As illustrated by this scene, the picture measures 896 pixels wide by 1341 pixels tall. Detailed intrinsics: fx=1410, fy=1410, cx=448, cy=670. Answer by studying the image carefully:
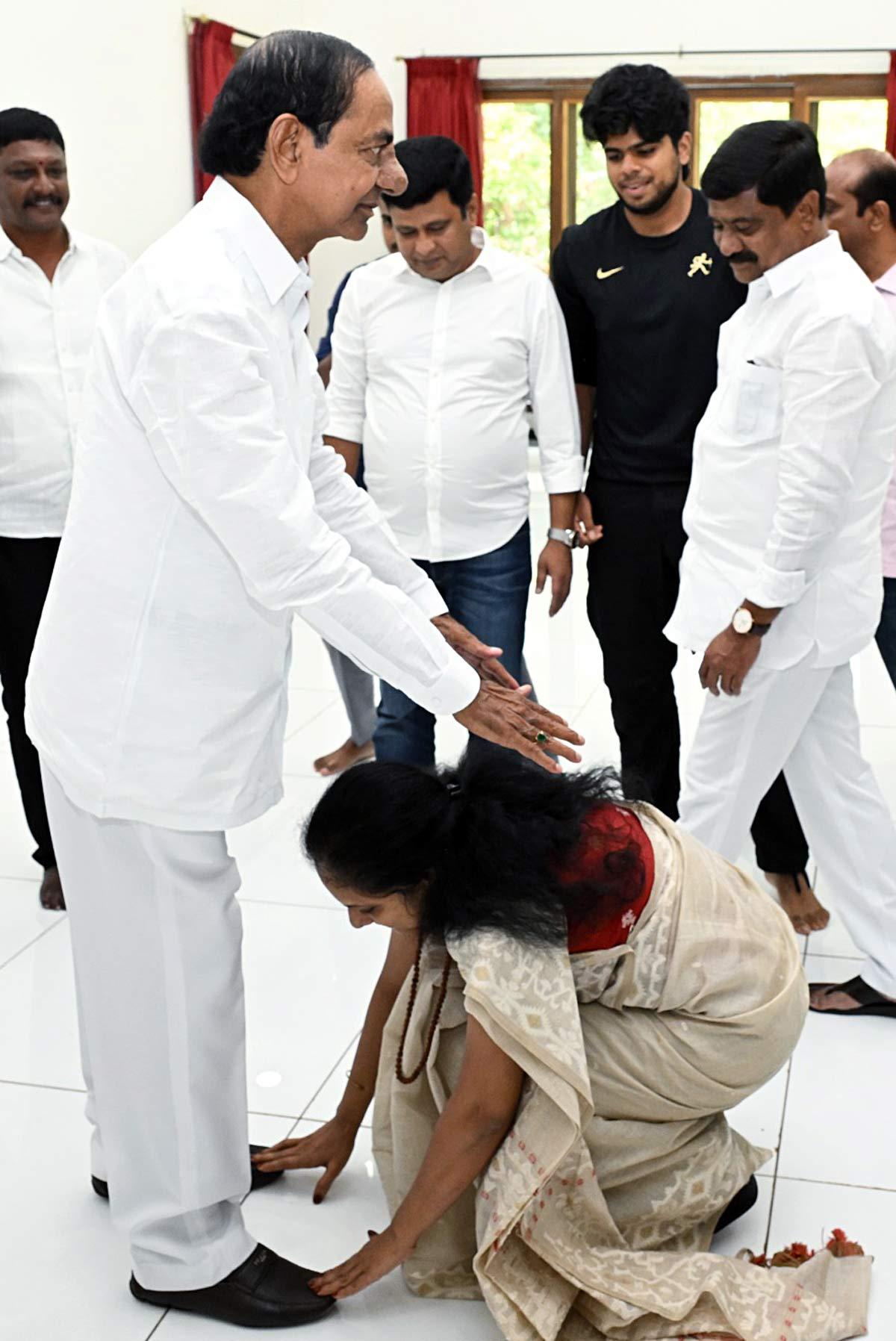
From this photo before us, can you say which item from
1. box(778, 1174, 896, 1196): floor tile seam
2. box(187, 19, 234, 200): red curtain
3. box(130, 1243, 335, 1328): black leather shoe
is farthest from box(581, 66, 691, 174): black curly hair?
box(187, 19, 234, 200): red curtain

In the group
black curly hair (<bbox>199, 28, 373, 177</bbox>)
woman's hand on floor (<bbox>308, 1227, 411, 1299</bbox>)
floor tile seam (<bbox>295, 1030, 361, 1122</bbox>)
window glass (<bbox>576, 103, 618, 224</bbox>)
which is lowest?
floor tile seam (<bbox>295, 1030, 361, 1122</bbox>)

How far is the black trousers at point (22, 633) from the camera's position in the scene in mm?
3014

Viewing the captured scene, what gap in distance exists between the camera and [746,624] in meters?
2.40

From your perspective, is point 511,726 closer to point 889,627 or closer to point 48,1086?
point 48,1086

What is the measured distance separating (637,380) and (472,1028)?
1696mm

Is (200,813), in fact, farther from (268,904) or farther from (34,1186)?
(268,904)

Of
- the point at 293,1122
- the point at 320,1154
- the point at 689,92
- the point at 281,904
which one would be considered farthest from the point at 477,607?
the point at 689,92

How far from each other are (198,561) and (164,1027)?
602 mm

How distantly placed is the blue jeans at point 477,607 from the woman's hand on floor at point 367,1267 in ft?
4.96

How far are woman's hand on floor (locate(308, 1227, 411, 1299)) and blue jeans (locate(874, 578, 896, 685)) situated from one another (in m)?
1.68

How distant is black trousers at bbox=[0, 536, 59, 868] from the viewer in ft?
9.89

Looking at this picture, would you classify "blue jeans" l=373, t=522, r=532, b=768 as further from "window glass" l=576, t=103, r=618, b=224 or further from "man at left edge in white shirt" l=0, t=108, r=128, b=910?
"window glass" l=576, t=103, r=618, b=224

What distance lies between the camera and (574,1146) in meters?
1.75

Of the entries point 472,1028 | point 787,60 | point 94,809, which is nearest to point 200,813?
point 94,809
